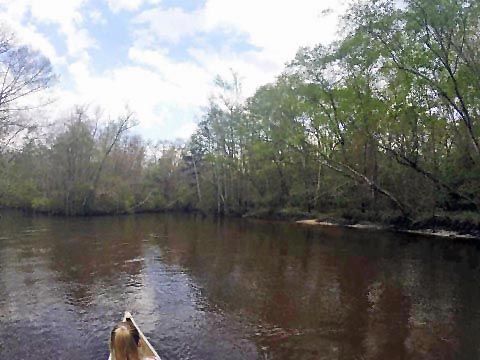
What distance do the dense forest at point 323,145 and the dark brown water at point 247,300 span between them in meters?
8.50

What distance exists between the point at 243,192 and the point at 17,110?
30.3m

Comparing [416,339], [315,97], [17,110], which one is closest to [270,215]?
[315,97]

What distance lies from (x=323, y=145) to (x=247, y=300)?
28.3 m

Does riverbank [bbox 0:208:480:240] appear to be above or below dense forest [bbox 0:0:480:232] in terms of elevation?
below

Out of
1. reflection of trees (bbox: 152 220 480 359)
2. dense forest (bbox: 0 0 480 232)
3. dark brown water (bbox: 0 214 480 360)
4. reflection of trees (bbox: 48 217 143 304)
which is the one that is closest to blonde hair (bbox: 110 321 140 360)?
dark brown water (bbox: 0 214 480 360)

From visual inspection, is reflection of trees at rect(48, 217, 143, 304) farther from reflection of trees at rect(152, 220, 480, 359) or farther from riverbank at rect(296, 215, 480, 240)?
riverbank at rect(296, 215, 480, 240)

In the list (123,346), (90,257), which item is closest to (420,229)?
(90,257)

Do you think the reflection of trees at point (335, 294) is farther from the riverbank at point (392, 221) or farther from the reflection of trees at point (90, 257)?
the riverbank at point (392, 221)

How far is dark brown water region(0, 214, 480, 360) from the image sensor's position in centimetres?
864

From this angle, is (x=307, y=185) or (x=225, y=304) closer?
(x=225, y=304)

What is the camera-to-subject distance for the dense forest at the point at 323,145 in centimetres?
2286

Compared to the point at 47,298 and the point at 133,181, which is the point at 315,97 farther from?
the point at 133,181

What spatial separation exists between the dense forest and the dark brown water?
27.9 ft

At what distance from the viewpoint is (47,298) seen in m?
12.3
